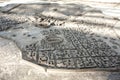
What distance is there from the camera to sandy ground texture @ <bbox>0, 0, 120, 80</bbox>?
1.80 meters

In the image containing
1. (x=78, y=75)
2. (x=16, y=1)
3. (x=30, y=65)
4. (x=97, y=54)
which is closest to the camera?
(x=78, y=75)

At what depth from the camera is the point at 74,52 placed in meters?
2.11

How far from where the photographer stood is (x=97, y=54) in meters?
2.08

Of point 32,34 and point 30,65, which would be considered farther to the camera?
point 32,34

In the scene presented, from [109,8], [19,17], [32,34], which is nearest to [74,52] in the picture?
[32,34]

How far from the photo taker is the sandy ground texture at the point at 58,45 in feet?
5.90

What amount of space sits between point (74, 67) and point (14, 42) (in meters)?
0.89

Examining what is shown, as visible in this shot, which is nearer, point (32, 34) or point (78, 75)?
point (78, 75)

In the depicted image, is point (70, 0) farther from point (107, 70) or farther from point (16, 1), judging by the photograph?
point (107, 70)

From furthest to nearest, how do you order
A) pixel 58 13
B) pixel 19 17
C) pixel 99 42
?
A: 1. pixel 58 13
2. pixel 19 17
3. pixel 99 42

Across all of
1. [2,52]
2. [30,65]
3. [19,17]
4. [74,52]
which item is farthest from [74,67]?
[19,17]

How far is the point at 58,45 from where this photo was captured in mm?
2271

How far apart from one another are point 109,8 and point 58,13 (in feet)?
3.50

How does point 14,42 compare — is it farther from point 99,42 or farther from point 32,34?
point 99,42
